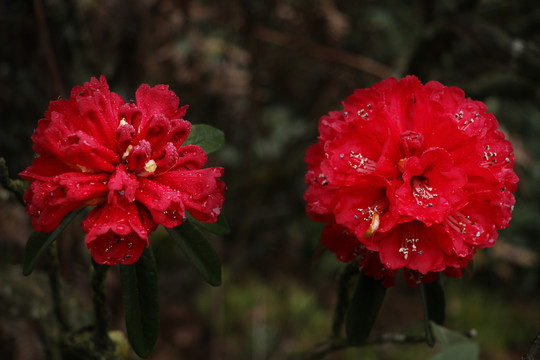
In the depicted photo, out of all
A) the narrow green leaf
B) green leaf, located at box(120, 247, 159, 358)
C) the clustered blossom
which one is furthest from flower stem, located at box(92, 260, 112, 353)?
the narrow green leaf

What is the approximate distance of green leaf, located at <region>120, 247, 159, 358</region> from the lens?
115 cm

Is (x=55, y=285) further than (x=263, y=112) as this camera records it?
No

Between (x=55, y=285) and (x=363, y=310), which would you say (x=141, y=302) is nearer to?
(x=55, y=285)

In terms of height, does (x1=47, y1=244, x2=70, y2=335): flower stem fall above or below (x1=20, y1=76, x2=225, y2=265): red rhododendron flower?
below

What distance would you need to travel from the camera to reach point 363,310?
4.22 ft

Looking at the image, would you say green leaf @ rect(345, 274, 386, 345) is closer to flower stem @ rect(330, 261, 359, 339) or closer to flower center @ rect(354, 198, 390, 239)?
flower stem @ rect(330, 261, 359, 339)

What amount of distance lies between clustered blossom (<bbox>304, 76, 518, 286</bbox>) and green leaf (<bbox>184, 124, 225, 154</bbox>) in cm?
29

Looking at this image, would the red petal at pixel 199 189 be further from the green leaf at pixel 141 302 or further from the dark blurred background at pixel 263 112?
the dark blurred background at pixel 263 112

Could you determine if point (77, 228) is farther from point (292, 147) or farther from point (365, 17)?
point (365, 17)

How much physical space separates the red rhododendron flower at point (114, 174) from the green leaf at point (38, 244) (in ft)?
0.15

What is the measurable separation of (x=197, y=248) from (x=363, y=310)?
494 millimetres

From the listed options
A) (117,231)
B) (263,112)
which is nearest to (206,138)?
(117,231)

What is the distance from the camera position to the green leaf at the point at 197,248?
1224 millimetres

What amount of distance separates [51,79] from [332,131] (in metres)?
1.80
